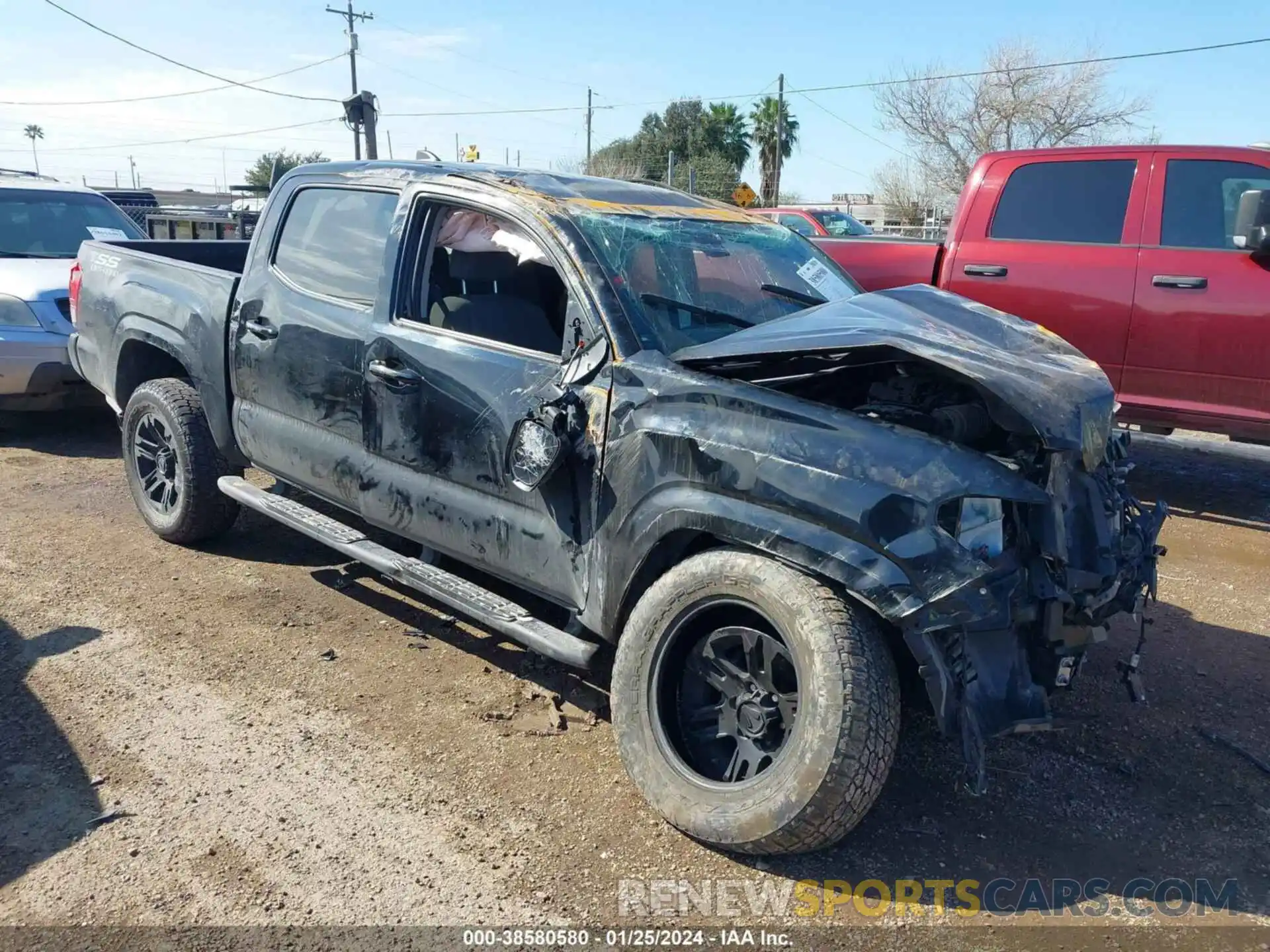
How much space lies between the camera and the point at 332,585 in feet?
15.9

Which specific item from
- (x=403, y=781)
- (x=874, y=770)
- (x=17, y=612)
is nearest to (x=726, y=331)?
(x=874, y=770)

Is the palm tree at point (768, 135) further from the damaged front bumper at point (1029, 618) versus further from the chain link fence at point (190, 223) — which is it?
the damaged front bumper at point (1029, 618)

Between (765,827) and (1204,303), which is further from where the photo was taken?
(1204,303)

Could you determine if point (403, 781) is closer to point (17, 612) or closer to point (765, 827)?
point (765, 827)

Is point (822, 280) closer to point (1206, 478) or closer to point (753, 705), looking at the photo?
point (753, 705)

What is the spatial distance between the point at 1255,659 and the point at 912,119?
3573 centimetres

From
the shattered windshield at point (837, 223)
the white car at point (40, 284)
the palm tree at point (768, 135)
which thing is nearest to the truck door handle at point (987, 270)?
the white car at point (40, 284)

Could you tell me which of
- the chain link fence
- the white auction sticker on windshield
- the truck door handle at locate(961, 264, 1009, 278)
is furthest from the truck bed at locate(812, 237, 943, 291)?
the chain link fence

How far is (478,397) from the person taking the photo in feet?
11.5

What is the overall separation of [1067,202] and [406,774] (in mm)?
5491

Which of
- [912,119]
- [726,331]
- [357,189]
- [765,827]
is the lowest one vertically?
[765,827]

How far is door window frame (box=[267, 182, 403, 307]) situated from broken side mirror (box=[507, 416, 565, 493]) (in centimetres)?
103

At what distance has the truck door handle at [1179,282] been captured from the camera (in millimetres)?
5941

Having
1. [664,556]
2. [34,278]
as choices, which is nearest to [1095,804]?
[664,556]
